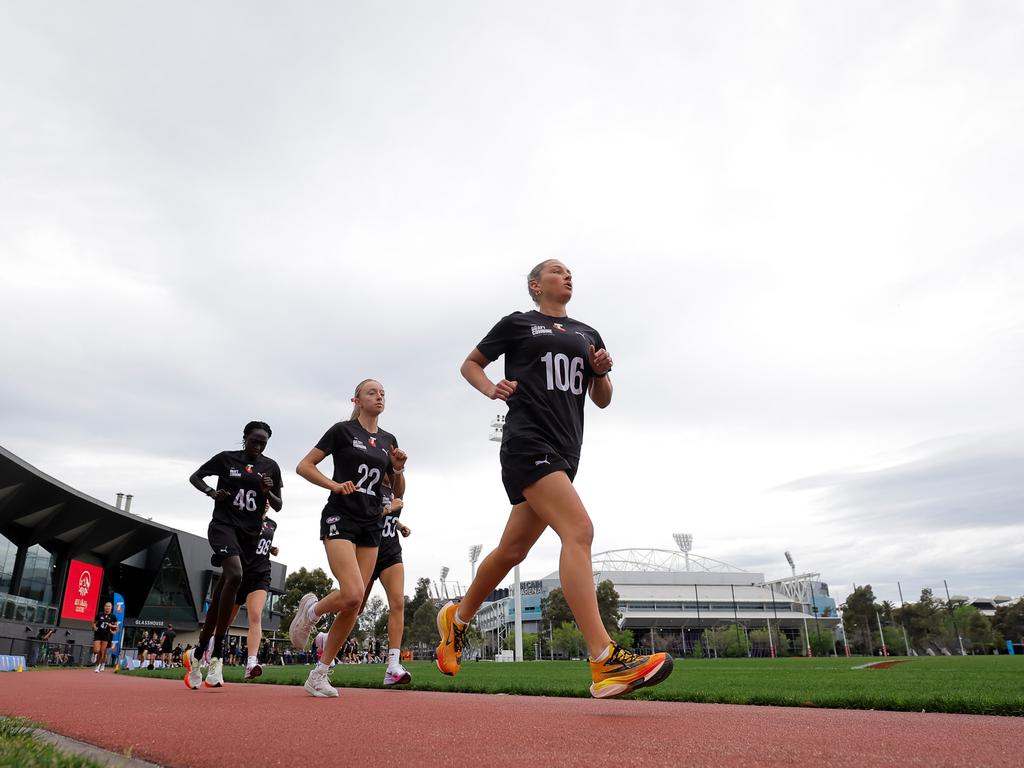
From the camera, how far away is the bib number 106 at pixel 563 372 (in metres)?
3.81

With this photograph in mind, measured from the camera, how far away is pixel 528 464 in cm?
353

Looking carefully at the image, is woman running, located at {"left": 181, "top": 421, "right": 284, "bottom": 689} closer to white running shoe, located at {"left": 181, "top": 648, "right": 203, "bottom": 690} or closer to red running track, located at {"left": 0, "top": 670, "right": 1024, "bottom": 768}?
white running shoe, located at {"left": 181, "top": 648, "right": 203, "bottom": 690}

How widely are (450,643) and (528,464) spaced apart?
56.6 inches

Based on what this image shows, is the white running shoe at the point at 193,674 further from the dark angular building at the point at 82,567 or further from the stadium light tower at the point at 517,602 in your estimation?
the stadium light tower at the point at 517,602

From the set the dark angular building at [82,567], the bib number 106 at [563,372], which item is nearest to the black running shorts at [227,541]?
the bib number 106 at [563,372]

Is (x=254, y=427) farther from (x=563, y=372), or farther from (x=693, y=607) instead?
(x=693, y=607)

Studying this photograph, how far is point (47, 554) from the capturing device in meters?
40.6

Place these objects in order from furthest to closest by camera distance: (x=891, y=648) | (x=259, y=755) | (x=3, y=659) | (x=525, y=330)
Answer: (x=891, y=648), (x=3, y=659), (x=525, y=330), (x=259, y=755)

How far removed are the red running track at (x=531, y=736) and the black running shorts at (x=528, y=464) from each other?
1101mm

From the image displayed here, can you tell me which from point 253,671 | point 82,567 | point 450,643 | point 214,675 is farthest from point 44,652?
point 450,643

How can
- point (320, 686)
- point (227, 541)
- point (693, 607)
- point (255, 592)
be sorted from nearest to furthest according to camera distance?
1. point (320, 686)
2. point (227, 541)
3. point (255, 592)
4. point (693, 607)

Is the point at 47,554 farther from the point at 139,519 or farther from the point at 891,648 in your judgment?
the point at 891,648

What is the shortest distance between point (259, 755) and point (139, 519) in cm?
4818

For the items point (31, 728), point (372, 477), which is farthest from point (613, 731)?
point (372, 477)
